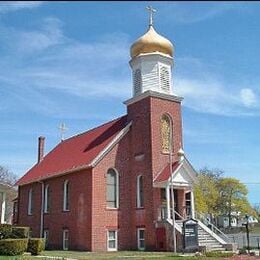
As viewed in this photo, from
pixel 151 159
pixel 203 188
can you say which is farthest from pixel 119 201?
pixel 203 188

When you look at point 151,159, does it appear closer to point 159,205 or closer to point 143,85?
point 159,205

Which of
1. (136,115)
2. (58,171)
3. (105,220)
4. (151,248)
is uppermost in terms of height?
(136,115)

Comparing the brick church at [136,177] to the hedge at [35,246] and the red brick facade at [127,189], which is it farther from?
the hedge at [35,246]

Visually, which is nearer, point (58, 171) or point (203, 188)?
point (58, 171)

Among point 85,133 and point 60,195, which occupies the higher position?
point 85,133

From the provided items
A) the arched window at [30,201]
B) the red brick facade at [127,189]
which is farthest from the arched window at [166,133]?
the arched window at [30,201]

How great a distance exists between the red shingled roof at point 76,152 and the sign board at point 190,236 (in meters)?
8.67

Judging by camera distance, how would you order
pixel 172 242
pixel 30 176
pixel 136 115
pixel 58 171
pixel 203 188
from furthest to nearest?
pixel 203 188 → pixel 30 176 → pixel 58 171 → pixel 136 115 → pixel 172 242

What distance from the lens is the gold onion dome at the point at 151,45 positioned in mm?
35688

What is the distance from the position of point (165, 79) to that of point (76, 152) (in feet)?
33.6

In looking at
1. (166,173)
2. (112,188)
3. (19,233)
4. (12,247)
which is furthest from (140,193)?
(12,247)

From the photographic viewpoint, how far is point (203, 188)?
77.2m

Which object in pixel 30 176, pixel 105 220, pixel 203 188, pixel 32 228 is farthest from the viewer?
pixel 203 188

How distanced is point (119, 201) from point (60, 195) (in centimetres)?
612
